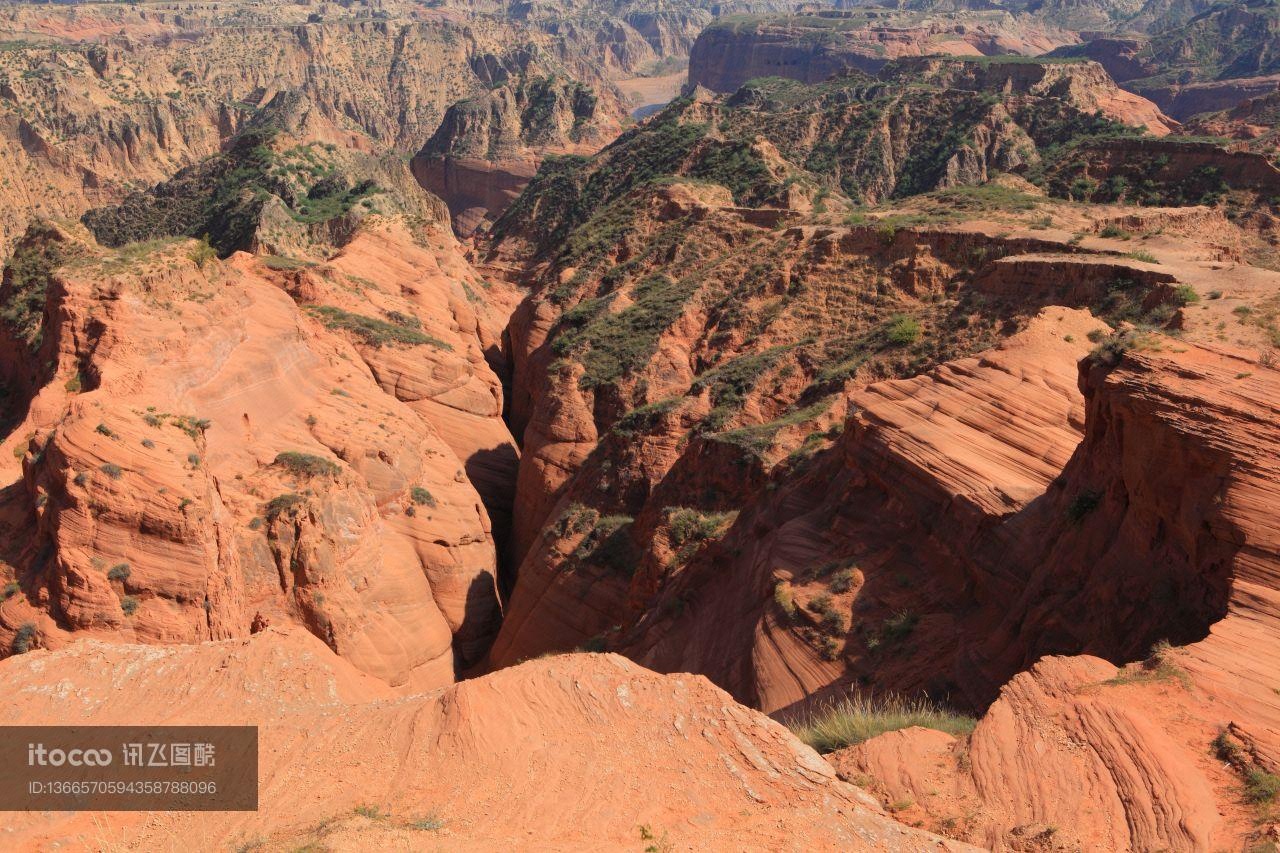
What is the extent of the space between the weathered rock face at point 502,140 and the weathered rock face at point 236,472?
81.7 metres

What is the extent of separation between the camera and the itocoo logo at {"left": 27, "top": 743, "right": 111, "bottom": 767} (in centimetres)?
1470

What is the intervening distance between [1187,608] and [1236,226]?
123ft

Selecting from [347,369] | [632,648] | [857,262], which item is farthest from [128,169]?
[632,648]

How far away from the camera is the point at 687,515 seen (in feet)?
92.4

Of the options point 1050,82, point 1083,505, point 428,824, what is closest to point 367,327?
point 1083,505

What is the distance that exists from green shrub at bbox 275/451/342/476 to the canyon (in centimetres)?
15

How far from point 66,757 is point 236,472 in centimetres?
1337

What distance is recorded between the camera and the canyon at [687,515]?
39.5 ft

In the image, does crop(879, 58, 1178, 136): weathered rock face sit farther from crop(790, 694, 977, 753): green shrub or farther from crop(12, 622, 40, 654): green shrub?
crop(12, 622, 40, 654): green shrub

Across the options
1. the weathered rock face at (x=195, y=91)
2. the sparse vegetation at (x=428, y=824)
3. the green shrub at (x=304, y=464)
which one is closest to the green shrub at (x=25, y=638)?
the green shrub at (x=304, y=464)

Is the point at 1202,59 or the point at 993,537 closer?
the point at 993,537

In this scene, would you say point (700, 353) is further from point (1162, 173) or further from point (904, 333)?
point (1162, 173)

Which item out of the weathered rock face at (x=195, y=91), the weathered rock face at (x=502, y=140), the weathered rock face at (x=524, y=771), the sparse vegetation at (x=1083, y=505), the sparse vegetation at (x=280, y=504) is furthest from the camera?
the weathered rock face at (x=502, y=140)

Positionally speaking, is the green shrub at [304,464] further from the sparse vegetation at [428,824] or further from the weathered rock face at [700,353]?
the sparse vegetation at [428,824]
